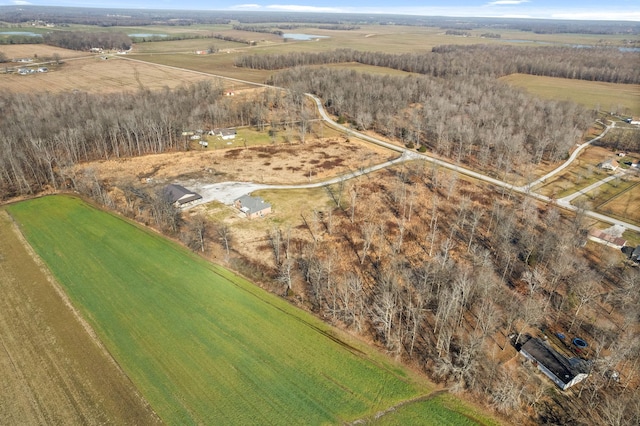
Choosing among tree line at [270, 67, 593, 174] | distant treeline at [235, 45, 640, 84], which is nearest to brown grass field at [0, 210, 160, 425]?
tree line at [270, 67, 593, 174]

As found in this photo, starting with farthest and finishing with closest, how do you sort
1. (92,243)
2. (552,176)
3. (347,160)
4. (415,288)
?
(347,160), (552,176), (92,243), (415,288)

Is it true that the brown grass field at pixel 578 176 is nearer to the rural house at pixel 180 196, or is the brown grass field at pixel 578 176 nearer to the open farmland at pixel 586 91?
the open farmland at pixel 586 91

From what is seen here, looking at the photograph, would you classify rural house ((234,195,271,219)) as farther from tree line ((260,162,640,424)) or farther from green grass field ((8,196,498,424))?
green grass field ((8,196,498,424))

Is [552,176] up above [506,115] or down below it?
below

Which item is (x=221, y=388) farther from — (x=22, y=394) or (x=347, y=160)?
(x=347, y=160)

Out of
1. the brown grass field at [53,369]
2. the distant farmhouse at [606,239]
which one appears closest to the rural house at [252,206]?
the brown grass field at [53,369]

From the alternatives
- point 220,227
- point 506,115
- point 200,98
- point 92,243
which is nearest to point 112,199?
point 92,243

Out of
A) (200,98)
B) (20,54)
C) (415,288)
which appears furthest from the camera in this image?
(20,54)
